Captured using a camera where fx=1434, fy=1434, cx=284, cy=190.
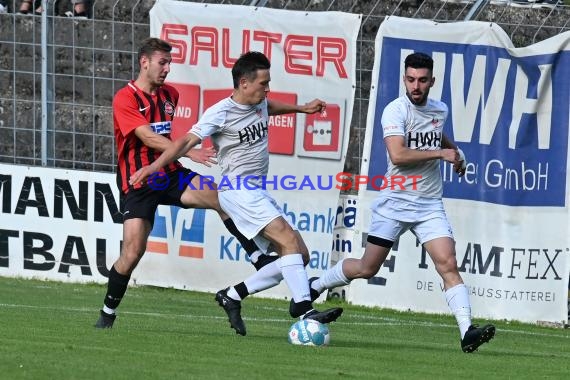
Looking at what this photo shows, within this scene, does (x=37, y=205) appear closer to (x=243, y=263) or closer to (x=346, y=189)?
(x=243, y=263)

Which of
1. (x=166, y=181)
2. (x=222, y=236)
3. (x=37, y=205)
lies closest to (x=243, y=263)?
(x=222, y=236)

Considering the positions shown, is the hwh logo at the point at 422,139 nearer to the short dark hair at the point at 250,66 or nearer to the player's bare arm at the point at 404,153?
the player's bare arm at the point at 404,153

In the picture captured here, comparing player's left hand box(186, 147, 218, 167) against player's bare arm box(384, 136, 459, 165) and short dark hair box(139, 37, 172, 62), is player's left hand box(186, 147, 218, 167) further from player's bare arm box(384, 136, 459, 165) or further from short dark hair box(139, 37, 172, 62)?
player's bare arm box(384, 136, 459, 165)

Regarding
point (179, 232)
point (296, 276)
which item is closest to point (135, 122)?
Answer: point (296, 276)

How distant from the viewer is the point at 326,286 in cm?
1116

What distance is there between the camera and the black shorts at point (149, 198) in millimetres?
10648

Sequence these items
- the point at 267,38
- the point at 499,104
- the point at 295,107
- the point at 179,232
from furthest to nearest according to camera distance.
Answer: the point at 179,232
the point at 267,38
the point at 499,104
the point at 295,107

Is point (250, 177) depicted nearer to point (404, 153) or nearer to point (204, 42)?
point (404, 153)

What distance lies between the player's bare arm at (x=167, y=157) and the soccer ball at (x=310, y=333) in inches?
57.0

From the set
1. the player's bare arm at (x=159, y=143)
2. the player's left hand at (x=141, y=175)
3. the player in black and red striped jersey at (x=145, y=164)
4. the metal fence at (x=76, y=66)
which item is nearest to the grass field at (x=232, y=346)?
the player in black and red striped jersey at (x=145, y=164)

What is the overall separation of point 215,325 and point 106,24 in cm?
524

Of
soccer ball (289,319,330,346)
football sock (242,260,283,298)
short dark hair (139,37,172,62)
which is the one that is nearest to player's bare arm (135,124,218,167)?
short dark hair (139,37,172,62)

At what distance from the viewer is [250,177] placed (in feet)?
34.2

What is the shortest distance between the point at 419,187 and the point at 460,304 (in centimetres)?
96
